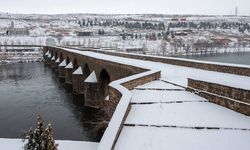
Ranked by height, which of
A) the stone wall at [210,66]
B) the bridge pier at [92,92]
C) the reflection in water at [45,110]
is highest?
the stone wall at [210,66]

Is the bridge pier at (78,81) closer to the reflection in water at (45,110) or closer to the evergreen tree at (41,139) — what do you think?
the reflection in water at (45,110)

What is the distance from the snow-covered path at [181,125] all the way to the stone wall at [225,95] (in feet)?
0.59

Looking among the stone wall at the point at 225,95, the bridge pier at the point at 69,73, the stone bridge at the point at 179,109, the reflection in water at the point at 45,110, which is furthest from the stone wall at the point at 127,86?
the bridge pier at the point at 69,73

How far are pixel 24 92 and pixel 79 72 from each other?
525cm

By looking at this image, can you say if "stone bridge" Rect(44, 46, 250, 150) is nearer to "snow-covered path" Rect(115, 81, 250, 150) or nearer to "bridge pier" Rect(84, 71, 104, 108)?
"snow-covered path" Rect(115, 81, 250, 150)

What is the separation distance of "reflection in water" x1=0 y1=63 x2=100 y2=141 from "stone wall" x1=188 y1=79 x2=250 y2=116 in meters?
7.86

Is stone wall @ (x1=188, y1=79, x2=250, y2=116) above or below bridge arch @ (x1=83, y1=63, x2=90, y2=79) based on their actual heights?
above

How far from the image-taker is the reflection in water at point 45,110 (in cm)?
1661

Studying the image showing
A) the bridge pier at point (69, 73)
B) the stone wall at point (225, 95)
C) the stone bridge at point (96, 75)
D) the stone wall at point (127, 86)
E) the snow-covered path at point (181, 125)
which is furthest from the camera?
the bridge pier at point (69, 73)

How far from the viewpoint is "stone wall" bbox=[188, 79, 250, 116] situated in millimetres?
7434

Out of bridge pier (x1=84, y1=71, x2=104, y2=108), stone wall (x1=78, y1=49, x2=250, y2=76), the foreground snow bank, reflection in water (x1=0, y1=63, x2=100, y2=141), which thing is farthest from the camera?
bridge pier (x1=84, y1=71, x2=104, y2=108)

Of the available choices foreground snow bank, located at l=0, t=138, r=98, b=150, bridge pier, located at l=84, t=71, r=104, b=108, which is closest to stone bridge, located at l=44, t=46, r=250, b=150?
foreground snow bank, located at l=0, t=138, r=98, b=150

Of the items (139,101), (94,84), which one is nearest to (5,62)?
(94,84)

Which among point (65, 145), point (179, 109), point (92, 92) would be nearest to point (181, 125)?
point (179, 109)
